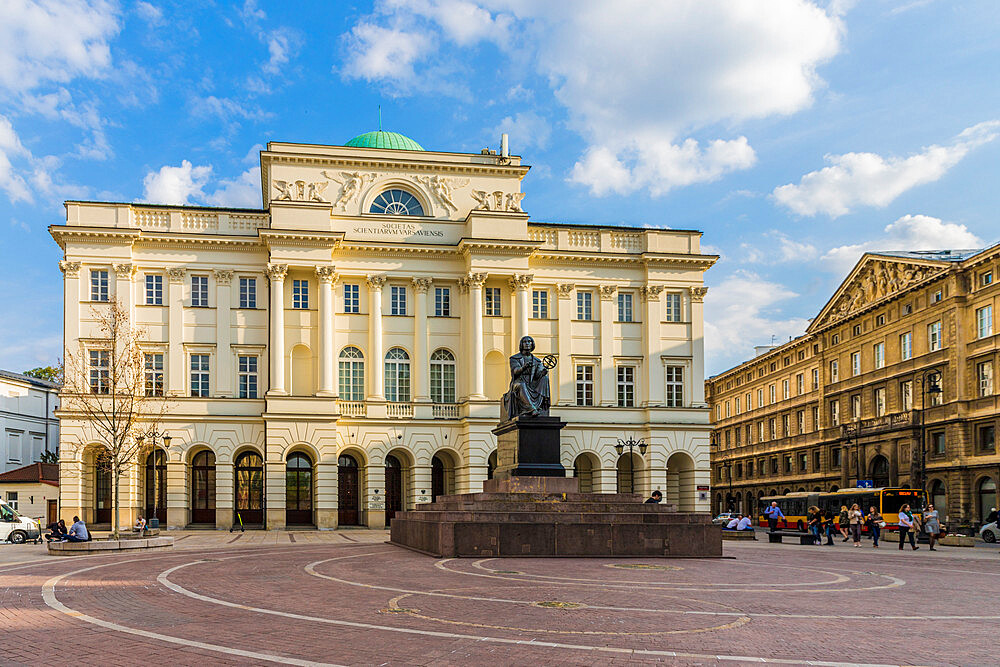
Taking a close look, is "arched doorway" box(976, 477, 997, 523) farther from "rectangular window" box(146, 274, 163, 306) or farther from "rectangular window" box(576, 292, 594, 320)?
"rectangular window" box(146, 274, 163, 306)

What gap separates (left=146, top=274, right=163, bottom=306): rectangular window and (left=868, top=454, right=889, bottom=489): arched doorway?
50.5m

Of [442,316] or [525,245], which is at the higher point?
[525,245]

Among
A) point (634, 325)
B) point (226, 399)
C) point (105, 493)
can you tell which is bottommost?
point (105, 493)

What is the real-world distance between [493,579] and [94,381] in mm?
40782

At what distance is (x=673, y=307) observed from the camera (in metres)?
58.8

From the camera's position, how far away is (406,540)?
2914 cm

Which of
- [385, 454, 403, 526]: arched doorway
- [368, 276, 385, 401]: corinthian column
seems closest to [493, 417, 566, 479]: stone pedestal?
A: [368, 276, 385, 401]: corinthian column

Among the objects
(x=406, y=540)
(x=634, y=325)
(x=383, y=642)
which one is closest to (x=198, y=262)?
(x=634, y=325)

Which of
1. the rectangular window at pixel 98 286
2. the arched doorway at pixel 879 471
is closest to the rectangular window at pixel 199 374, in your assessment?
the rectangular window at pixel 98 286

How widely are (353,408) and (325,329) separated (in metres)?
4.72

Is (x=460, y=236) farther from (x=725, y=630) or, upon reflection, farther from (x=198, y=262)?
(x=725, y=630)

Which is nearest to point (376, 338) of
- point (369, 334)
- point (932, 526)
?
point (369, 334)

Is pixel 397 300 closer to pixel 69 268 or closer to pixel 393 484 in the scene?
pixel 393 484

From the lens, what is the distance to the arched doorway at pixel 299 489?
178ft
